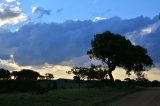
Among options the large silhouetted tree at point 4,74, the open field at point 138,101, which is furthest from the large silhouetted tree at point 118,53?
the large silhouetted tree at point 4,74

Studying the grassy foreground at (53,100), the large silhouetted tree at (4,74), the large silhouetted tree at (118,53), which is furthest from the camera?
the large silhouetted tree at (4,74)

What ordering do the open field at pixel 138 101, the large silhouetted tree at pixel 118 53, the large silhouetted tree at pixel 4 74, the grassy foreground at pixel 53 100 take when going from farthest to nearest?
the large silhouetted tree at pixel 4 74 → the large silhouetted tree at pixel 118 53 → the open field at pixel 138 101 → the grassy foreground at pixel 53 100

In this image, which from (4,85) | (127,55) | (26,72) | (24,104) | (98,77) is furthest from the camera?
(26,72)

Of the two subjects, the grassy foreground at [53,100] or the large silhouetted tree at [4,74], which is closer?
the grassy foreground at [53,100]

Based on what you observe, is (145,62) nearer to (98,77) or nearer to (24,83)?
(98,77)

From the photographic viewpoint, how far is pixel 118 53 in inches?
2968

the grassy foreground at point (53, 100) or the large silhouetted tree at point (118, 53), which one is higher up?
the large silhouetted tree at point (118, 53)

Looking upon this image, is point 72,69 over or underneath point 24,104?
over

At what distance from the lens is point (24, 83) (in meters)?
62.1

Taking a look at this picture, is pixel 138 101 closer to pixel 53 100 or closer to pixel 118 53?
pixel 53 100

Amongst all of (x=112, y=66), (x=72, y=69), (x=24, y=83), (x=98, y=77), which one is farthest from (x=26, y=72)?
(x=24, y=83)

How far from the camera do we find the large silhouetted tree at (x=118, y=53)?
7569 centimetres

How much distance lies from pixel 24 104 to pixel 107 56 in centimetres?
4882

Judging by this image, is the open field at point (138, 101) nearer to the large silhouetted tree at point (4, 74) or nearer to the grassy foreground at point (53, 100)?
the grassy foreground at point (53, 100)
